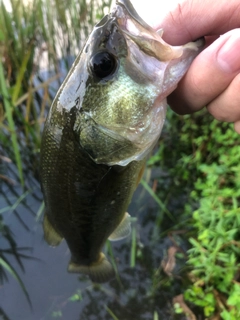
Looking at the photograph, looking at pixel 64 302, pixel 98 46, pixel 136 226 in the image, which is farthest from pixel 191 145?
pixel 98 46

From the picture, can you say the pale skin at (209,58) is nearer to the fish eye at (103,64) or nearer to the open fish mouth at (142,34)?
the open fish mouth at (142,34)

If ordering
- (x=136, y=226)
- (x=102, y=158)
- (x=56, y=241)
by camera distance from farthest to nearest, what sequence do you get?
(x=136, y=226) < (x=56, y=241) < (x=102, y=158)

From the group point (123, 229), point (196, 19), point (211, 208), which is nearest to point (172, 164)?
point (211, 208)

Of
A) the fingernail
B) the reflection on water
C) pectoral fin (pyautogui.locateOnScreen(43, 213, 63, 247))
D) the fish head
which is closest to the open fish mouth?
the fish head

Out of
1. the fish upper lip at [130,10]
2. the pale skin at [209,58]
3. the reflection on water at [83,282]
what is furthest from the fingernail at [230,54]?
the reflection on water at [83,282]

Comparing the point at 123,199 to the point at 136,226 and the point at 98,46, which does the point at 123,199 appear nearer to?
the point at 98,46

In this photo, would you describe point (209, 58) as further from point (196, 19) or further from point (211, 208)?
point (211, 208)
